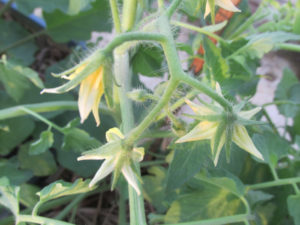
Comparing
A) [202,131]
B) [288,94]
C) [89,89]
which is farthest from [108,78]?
[288,94]

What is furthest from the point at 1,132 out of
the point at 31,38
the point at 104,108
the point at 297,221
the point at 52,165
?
the point at 297,221

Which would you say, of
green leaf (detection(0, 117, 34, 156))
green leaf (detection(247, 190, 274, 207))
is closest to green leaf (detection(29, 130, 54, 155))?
green leaf (detection(0, 117, 34, 156))

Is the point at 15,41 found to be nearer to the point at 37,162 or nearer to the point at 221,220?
the point at 37,162

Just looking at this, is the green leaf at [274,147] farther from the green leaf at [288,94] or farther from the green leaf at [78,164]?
the green leaf at [78,164]

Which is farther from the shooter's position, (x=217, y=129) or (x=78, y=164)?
(x=78, y=164)

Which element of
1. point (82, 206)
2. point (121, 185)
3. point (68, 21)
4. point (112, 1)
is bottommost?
point (82, 206)

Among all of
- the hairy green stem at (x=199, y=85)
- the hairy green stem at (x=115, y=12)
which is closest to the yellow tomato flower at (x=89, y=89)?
the hairy green stem at (x=199, y=85)

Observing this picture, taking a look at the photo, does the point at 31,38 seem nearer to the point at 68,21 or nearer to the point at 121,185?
the point at 68,21

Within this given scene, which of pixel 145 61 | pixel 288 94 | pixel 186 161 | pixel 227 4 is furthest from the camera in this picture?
pixel 288 94
